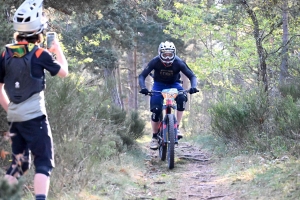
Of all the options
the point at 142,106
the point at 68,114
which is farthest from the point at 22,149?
the point at 142,106

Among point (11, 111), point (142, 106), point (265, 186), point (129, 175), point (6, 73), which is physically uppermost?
point (6, 73)

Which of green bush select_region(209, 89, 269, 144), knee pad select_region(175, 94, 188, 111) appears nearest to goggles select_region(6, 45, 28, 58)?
knee pad select_region(175, 94, 188, 111)

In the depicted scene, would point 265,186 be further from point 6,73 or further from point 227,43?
point 227,43

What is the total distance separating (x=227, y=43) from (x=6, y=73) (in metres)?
14.7

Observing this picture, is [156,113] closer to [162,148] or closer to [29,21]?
[162,148]

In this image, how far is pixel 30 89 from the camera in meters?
3.62

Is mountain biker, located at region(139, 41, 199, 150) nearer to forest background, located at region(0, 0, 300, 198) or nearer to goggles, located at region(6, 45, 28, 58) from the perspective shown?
forest background, located at region(0, 0, 300, 198)

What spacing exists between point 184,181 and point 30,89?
3.23m

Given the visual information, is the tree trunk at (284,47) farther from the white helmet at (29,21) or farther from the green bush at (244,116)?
the white helmet at (29,21)

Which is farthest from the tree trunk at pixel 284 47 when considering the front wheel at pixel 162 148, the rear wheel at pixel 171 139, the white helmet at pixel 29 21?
the white helmet at pixel 29 21

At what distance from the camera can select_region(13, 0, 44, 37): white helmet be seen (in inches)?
144

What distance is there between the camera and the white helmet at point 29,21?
12.0 feet

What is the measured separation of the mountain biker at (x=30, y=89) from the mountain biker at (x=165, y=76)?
3.73 m

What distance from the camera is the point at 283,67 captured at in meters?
10.2
